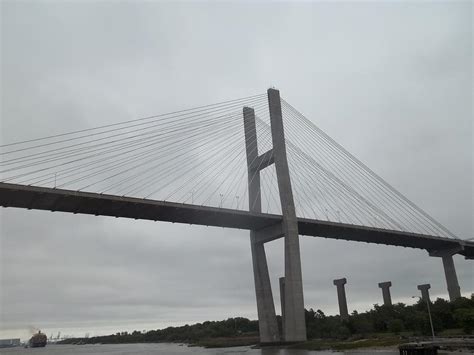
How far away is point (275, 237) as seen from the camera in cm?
5197

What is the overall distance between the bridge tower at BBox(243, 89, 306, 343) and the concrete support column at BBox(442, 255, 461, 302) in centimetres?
3502

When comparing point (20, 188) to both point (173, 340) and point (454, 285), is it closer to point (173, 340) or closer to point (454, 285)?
point (454, 285)

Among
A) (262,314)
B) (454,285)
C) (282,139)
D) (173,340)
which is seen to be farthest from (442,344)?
(173,340)

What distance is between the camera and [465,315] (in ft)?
165

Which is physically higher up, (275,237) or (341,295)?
→ (275,237)

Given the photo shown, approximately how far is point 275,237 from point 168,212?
43.0ft

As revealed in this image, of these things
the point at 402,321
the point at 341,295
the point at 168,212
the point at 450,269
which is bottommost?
the point at 402,321

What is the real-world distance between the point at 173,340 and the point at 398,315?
363 ft

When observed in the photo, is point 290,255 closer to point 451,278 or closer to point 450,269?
point 450,269

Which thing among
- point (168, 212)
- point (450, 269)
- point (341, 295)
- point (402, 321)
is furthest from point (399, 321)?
point (168, 212)

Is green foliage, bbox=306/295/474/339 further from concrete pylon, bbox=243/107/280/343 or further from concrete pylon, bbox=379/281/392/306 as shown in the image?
concrete pylon, bbox=379/281/392/306

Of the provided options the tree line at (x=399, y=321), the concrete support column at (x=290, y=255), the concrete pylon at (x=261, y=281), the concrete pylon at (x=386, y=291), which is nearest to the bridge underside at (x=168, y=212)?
the concrete support column at (x=290, y=255)

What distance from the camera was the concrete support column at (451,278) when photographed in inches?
2928

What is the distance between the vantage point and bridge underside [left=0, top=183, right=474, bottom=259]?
1514 inches
